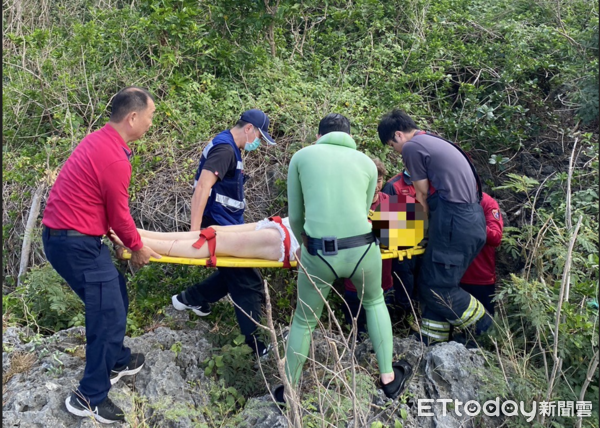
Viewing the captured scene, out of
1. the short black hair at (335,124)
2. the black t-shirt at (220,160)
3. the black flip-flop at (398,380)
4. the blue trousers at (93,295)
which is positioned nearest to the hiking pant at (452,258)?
the black flip-flop at (398,380)

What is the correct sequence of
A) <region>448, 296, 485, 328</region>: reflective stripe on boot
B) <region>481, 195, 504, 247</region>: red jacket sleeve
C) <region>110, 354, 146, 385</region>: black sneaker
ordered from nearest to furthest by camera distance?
<region>110, 354, 146, 385</region>: black sneaker < <region>448, 296, 485, 328</region>: reflective stripe on boot < <region>481, 195, 504, 247</region>: red jacket sleeve

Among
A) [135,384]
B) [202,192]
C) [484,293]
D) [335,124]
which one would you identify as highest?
[335,124]

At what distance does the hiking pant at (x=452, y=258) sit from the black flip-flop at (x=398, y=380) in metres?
0.53

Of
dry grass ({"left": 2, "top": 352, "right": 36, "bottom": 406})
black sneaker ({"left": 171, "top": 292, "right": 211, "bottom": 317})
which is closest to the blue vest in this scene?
black sneaker ({"left": 171, "top": 292, "right": 211, "bottom": 317})

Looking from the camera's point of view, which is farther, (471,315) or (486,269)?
(486,269)

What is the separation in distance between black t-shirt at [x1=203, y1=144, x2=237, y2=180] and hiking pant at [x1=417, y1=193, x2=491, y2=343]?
5.09 feet

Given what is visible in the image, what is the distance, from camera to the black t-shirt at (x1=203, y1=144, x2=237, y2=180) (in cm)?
429

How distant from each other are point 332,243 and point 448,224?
105cm

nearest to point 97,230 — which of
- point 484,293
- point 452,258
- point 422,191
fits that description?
point 422,191

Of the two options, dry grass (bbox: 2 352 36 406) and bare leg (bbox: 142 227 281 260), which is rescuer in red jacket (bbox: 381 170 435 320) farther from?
dry grass (bbox: 2 352 36 406)

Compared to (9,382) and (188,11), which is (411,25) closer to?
(188,11)

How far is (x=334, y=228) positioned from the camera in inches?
139

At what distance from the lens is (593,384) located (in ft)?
12.1

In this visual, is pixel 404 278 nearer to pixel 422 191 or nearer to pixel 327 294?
pixel 422 191
